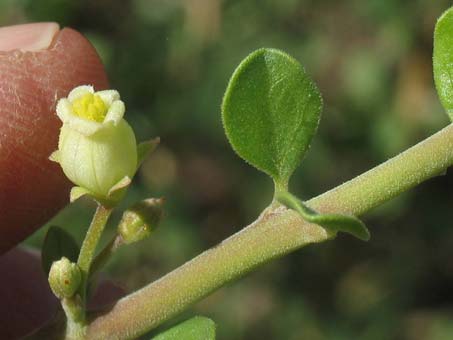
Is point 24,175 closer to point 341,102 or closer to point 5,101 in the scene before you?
point 5,101

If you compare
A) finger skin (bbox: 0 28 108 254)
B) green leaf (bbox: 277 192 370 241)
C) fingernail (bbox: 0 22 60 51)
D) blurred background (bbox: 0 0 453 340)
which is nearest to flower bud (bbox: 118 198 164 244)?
green leaf (bbox: 277 192 370 241)

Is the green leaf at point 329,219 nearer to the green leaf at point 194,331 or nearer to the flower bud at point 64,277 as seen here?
the green leaf at point 194,331

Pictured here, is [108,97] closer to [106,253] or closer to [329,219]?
[106,253]

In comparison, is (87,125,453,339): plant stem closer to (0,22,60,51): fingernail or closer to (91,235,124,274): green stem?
(91,235,124,274): green stem

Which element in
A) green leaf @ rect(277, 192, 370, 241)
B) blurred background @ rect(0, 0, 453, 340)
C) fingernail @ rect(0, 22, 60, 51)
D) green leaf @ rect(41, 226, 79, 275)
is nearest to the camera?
green leaf @ rect(277, 192, 370, 241)

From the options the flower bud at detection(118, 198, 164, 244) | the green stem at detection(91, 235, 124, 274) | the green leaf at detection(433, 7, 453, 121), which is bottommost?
the green stem at detection(91, 235, 124, 274)

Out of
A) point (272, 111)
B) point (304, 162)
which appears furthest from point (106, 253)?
point (304, 162)

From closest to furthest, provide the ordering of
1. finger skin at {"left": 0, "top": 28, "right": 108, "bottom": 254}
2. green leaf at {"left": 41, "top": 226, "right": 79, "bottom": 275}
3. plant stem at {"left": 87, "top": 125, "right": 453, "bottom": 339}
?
plant stem at {"left": 87, "top": 125, "right": 453, "bottom": 339} < green leaf at {"left": 41, "top": 226, "right": 79, "bottom": 275} < finger skin at {"left": 0, "top": 28, "right": 108, "bottom": 254}
